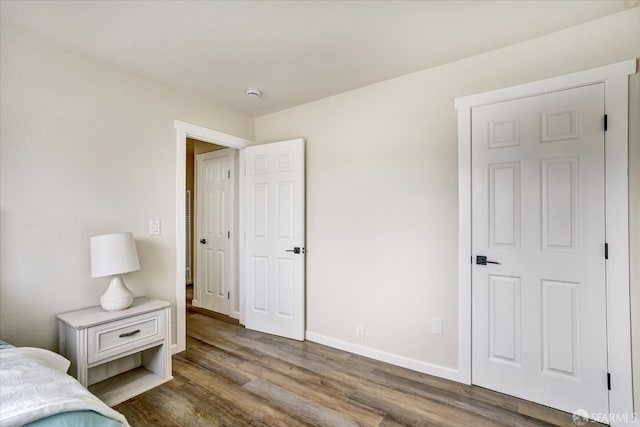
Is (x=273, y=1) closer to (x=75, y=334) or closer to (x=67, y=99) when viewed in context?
(x=67, y=99)

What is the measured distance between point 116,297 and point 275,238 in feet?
5.03

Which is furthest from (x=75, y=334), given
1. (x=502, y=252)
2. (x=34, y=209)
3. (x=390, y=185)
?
(x=502, y=252)

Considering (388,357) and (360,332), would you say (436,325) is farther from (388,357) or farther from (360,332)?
(360,332)

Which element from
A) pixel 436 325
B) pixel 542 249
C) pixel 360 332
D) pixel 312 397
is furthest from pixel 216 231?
pixel 542 249

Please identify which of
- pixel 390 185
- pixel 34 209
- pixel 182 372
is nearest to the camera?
pixel 34 209

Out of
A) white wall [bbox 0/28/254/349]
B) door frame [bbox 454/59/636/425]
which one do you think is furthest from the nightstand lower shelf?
door frame [bbox 454/59/636/425]

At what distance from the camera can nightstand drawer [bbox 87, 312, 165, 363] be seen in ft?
6.28

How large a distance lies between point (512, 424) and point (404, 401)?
64 cm

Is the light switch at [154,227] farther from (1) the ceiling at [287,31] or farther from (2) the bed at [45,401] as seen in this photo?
(2) the bed at [45,401]

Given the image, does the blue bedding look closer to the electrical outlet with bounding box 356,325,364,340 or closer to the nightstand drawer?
the nightstand drawer

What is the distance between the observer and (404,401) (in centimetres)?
205

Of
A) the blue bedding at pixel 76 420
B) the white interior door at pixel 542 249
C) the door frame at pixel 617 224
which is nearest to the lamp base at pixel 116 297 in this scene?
the blue bedding at pixel 76 420

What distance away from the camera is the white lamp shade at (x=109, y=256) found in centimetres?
203

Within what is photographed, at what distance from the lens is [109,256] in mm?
2047
